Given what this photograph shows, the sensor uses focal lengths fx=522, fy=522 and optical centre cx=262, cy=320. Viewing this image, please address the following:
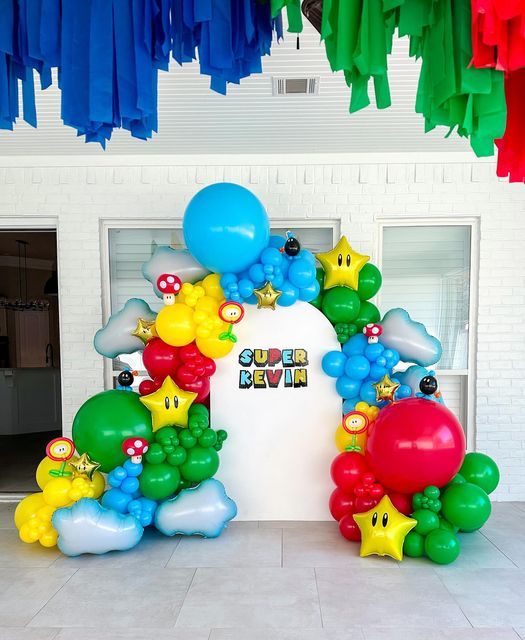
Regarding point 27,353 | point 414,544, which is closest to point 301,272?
point 414,544

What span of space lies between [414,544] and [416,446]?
55cm

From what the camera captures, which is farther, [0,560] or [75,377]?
[75,377]

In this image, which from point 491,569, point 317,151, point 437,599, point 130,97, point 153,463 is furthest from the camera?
point 317,151

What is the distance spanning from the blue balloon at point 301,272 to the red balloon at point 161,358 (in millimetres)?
881

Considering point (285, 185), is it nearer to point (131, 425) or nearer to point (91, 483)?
point (131, 425)

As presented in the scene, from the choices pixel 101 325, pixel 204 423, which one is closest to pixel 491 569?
pixel 204 423

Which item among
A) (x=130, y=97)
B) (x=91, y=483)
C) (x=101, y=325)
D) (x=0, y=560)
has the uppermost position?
(x=130, y=97)

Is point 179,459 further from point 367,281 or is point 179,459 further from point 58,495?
point 367,281

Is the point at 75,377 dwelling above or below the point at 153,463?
above

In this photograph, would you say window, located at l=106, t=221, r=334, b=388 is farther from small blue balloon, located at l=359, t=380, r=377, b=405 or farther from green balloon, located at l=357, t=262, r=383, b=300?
small blue balloon, located at l=359, t=380, r=377, b=405

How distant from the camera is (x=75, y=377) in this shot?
406 cm

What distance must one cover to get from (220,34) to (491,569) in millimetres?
2866

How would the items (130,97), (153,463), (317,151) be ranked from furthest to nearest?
(317,151) → (153,463) → (130,97)

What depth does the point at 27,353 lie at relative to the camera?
26.6 feet
